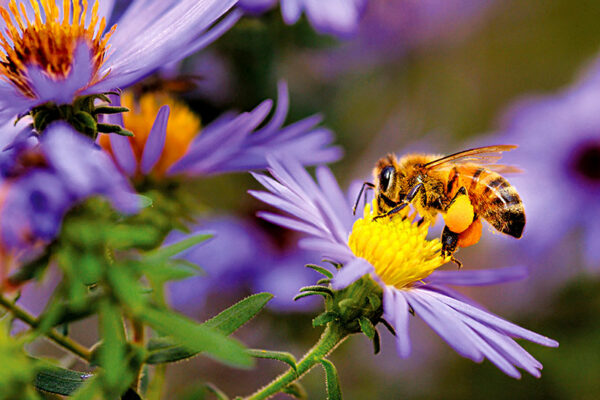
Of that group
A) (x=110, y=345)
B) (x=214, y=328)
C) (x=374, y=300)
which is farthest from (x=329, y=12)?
(x=110, y=345)

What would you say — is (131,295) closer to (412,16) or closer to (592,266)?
(592,266)

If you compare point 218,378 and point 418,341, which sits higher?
point 418,341

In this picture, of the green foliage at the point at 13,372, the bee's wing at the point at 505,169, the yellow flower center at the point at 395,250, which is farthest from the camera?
the bee's wing at the point at 505,169

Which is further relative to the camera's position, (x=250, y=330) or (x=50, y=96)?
(x=250, y=330)

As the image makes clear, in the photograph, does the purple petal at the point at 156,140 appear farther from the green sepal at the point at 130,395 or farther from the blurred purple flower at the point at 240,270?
the blurred purple flower at the point at 240,270

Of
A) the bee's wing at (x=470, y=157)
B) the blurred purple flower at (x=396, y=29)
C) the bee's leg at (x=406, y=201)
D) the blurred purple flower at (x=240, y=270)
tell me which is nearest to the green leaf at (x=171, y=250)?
the bee's leg at (x=406, y=201)

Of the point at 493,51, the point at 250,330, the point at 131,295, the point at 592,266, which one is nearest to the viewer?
the point at 131,295

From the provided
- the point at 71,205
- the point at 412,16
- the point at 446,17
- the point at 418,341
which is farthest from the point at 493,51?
the point at 71,205
